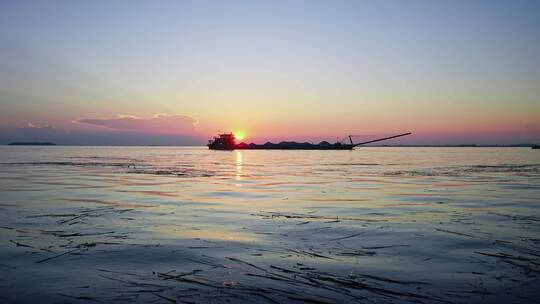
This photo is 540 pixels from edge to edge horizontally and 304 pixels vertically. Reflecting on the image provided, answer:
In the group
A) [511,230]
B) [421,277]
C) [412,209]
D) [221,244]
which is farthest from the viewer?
[412,209]

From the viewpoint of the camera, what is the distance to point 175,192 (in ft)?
69.2

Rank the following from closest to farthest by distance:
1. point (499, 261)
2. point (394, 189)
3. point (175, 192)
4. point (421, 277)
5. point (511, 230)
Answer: point (421, 277) → point (499, 261) → point (511, 230) → point (175, 192) → point (394, 189)

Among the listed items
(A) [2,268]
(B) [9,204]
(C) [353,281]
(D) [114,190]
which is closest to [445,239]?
(C) [353,281]

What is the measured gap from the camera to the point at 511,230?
36.4 ft

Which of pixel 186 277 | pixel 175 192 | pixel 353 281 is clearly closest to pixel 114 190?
pixel 175 192

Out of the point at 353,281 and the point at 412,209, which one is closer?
the point at 353,281

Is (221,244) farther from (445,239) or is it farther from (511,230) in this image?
(511,230)

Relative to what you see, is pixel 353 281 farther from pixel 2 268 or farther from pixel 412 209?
pixel 412 209

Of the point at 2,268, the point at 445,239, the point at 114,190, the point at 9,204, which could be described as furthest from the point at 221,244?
the point at 114,190

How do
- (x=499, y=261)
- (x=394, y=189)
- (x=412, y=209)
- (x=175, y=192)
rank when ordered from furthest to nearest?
1. (x=394, y=189)
2. (x=175, y=192)
3. (x=412, y=209)
4. (x=499, y=261)

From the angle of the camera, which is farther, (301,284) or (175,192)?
(175,192)

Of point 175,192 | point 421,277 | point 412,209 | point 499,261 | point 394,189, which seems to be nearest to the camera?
point 421,277

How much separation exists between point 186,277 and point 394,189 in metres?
17.9

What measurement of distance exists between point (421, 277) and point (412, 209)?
8.80 meters
